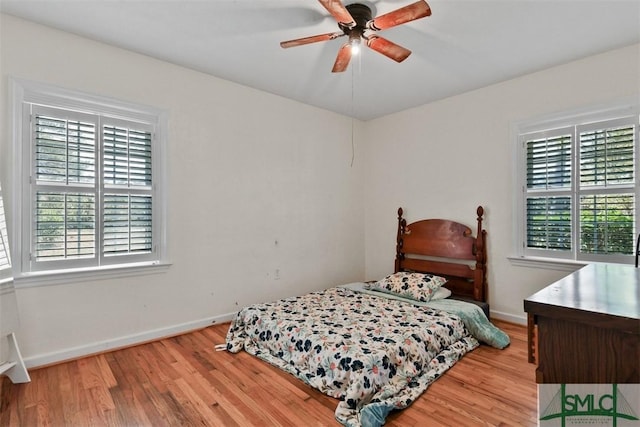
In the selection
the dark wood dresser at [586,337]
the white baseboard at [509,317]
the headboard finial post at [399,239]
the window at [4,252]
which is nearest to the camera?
the dark wood dresser at [586,337]

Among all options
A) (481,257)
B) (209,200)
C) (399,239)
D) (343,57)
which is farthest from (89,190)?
(481,257)

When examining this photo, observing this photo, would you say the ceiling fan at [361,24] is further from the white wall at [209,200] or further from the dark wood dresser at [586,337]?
the dark wood dresser at [586,337]

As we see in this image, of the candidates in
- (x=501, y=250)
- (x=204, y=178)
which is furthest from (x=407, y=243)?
(x=204, y=178)

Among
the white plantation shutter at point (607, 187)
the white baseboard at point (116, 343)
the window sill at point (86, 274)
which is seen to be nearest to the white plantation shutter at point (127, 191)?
the window sill at point (86, 274)

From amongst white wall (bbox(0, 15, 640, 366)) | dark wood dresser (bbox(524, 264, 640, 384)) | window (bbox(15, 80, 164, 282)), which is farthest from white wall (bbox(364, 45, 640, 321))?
window (bbox(15, 80, 164, 282))

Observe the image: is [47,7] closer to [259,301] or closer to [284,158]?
[284,158]

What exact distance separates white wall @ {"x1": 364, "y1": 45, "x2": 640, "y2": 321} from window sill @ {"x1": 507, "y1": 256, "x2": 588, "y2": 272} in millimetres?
43

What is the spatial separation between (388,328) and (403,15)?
2160mm

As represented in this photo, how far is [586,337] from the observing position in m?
0.99

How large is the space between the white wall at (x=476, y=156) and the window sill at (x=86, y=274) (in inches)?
116

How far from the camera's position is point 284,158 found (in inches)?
154

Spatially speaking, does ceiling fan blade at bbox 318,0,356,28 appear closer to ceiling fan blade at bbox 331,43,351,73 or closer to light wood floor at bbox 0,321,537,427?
ceiling fan blade at bbox 331,43,351,73

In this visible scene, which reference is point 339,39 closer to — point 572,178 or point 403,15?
point 403,15

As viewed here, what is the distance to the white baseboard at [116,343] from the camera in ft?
7.99
